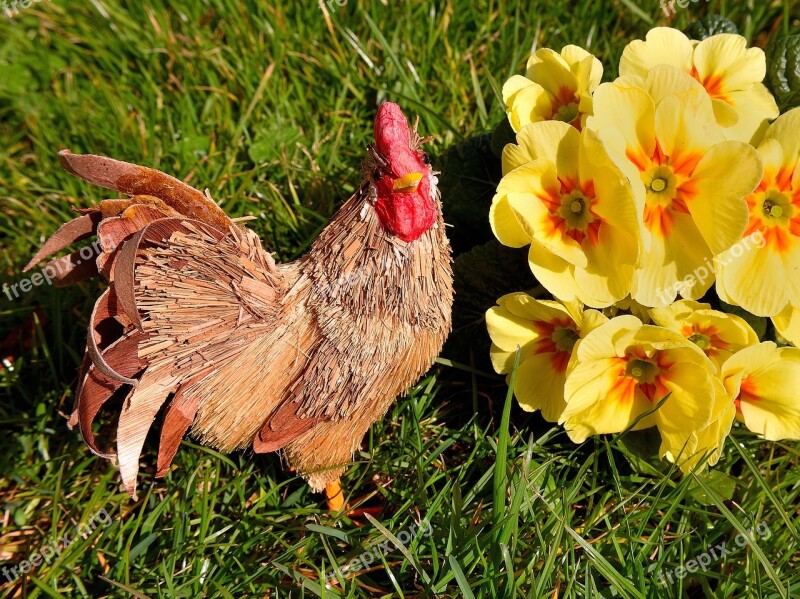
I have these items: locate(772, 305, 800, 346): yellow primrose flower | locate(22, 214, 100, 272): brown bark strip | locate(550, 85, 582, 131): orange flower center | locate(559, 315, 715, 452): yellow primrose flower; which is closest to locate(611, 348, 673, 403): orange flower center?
locate(559, 315, 715, 452): yellow primrose flower

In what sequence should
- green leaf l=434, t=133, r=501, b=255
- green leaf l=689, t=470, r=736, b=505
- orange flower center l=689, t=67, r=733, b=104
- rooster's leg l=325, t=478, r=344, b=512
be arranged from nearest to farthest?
orange flower center l=689, t=67, r=733, b=104, green leaf l=689, t=470, r=736, b=505, rooster's leg l=325, t=478, r=344, b=512, green leaf l=434, t=133, r=501, b=255

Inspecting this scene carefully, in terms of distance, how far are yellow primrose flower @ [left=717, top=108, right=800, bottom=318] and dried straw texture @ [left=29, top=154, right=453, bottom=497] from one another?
0.50 m

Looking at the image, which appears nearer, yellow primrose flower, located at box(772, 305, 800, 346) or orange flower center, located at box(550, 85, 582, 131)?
yellow primrose flower, located at box(772, 305, 800, 346)

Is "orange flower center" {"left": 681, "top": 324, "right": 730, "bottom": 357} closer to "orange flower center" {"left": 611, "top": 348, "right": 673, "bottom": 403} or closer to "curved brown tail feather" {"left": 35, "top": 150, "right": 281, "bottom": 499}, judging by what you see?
"orange flower center" {"left": 611, "top": 348, "right": 673, "bottom": 403}

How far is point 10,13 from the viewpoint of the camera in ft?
8.51

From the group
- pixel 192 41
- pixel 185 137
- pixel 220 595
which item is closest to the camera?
pixel 220 595

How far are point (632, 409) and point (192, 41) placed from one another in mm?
1885

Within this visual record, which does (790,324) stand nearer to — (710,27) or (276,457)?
(710,27)

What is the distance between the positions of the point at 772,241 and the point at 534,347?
0.46 m

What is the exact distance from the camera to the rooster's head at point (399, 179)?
3.88ft

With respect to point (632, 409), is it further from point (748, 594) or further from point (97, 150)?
point (97, 150)

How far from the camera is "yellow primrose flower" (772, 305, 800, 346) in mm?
1306

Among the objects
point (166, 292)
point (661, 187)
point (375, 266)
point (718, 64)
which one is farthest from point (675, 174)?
point (166, 292)

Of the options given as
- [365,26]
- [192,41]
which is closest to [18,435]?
[192,41]
